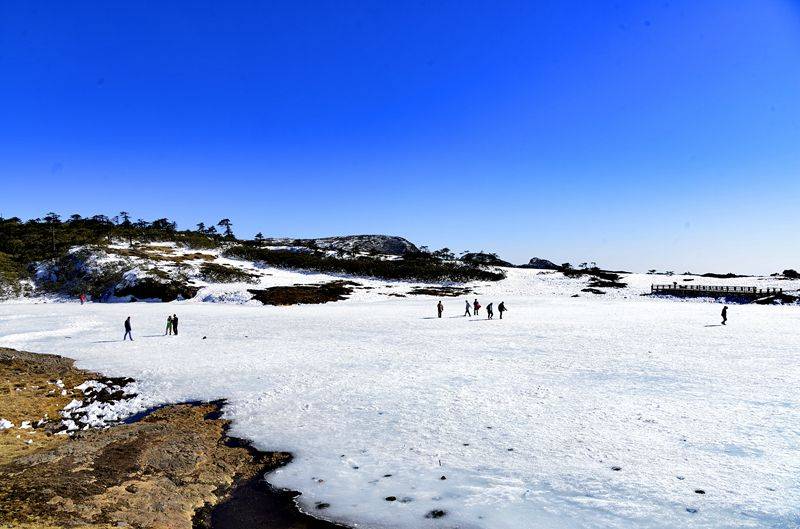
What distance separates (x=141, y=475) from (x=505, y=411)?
9.61 meters

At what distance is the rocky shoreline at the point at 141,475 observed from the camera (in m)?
8.01

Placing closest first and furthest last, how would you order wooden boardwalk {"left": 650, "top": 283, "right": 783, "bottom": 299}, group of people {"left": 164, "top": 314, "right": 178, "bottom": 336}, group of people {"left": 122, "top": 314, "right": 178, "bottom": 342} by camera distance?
group of people {"left": 122, "top": 314, "right": 178, "bottom": 342}
group of people {"left": 164, "top": 314, "right": 178, "bottom": 336}
wooden boardwalk {"left": 650, "top": 283, "right": 783, "bottom": 299}

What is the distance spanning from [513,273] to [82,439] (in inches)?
3039

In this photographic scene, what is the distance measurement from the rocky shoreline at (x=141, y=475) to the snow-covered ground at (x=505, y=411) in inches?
29.1

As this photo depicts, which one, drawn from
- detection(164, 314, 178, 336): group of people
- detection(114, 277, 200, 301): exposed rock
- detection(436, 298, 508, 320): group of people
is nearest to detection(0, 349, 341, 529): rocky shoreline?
detection(164, 314, 178, 336): group of people

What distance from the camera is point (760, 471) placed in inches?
371

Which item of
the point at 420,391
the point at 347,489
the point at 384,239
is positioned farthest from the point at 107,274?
the point at 384,239

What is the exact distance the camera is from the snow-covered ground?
8594mm

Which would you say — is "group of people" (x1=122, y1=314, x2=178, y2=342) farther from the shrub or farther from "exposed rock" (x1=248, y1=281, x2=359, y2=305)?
the shrub

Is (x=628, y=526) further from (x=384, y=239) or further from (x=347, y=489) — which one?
(x=384, y=239)

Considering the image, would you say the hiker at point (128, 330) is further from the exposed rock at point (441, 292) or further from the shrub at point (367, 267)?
the shrub at point (367, 267)

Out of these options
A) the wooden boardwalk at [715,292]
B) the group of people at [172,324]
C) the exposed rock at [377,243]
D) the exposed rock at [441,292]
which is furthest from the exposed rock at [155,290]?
the exposed rock at [377,243]

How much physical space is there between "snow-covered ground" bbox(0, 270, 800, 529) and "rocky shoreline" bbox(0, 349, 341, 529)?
0.74 meters

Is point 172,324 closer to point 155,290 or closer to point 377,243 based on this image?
point 155,290
